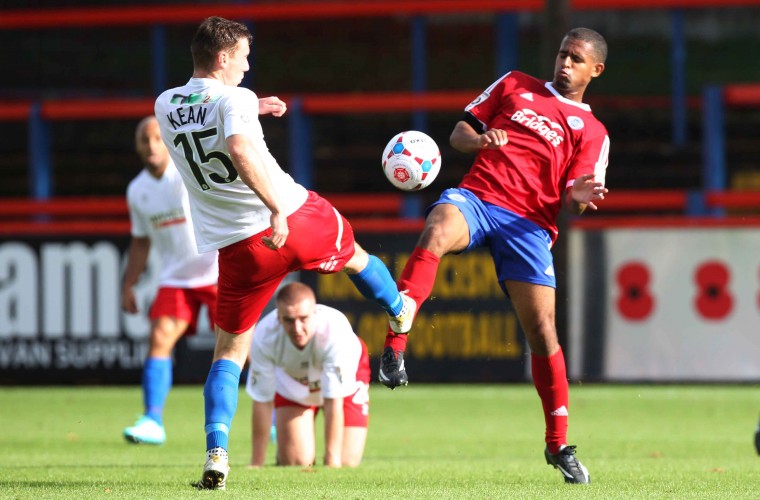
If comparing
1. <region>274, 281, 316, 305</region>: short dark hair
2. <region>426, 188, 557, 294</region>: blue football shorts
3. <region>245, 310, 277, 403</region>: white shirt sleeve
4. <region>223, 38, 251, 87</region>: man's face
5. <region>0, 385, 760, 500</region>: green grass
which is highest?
<region>223, 38, 251, 87</region>: man's face

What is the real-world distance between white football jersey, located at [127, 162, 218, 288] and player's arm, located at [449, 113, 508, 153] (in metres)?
3.18

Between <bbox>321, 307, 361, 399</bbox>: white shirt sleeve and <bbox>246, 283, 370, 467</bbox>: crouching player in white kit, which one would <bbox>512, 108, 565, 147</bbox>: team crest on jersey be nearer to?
<bbox>246, 283, 370, 467</bbox>: crouching player in white kit

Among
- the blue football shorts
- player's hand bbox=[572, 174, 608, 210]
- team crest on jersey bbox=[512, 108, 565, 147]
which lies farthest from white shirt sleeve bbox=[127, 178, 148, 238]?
player's hand bbox=[572, 174, 608, 210]

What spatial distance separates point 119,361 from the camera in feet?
46.3

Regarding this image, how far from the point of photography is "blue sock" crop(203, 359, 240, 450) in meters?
6.57

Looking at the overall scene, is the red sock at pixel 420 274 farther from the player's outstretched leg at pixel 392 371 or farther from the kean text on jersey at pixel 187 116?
the kean text on jersey at pixel 187 116

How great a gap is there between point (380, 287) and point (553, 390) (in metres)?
1.19

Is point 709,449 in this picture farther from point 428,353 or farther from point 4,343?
point 4,343

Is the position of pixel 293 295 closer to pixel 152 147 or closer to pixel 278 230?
pixel 278 230

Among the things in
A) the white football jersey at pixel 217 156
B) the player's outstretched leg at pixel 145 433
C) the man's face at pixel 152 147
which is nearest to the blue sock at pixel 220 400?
the white football jersey at pixel 217 156

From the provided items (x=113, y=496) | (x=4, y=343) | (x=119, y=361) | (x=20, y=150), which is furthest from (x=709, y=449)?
(x=20, y=150)

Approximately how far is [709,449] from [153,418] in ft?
12.7

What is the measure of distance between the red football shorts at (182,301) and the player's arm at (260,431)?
1987mm

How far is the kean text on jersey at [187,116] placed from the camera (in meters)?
6.32
